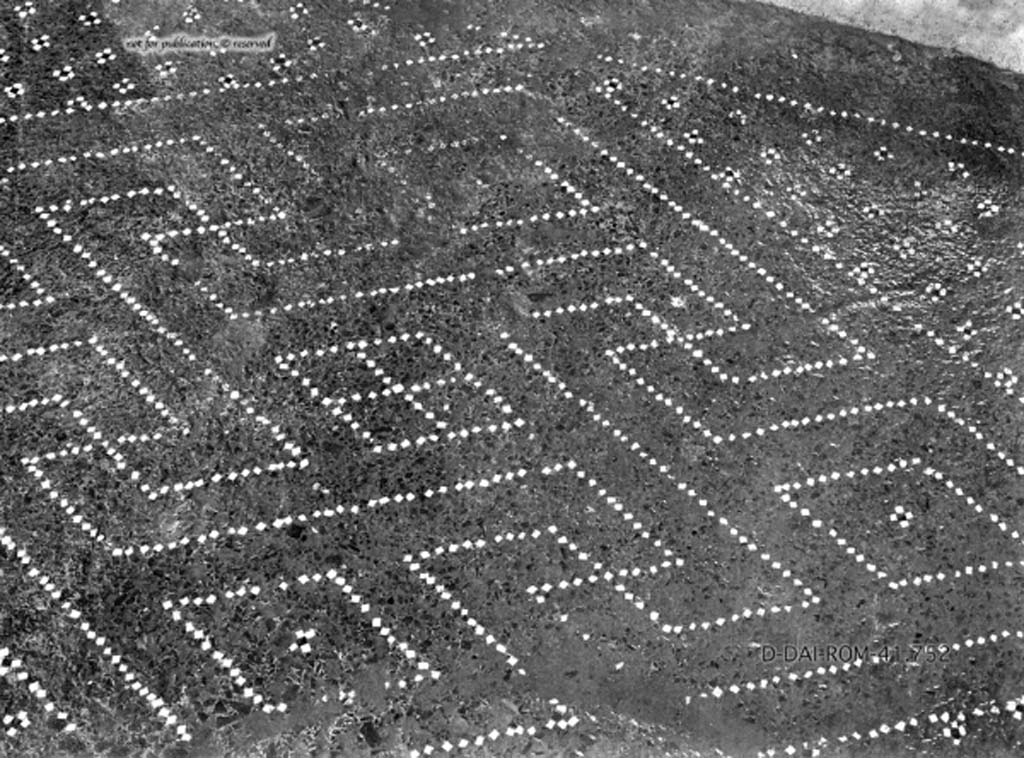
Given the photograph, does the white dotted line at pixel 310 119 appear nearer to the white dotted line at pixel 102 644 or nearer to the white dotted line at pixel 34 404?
the white dotted line at pixel 34 404

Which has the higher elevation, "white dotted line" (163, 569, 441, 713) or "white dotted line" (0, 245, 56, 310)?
"white dotted line" (0, 245, 56, 310)

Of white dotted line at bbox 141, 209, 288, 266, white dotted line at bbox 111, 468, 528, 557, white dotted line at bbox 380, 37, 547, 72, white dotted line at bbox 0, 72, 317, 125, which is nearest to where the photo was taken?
white dotted line at bbox 111, 468, 528, 557

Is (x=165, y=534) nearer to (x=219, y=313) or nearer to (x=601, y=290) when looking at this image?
(x=219, y=313)

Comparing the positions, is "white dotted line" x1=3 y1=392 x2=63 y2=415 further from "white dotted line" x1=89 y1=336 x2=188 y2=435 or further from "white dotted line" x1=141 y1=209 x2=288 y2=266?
"white dotted line" x1=141 y1=209 x2=288 y2=266

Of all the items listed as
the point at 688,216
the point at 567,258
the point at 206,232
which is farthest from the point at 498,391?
the point at 206,232

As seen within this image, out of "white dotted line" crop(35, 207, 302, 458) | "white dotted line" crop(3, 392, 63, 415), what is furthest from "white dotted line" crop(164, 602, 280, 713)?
"white dotted line" crop(3, 392, 63, 415)
